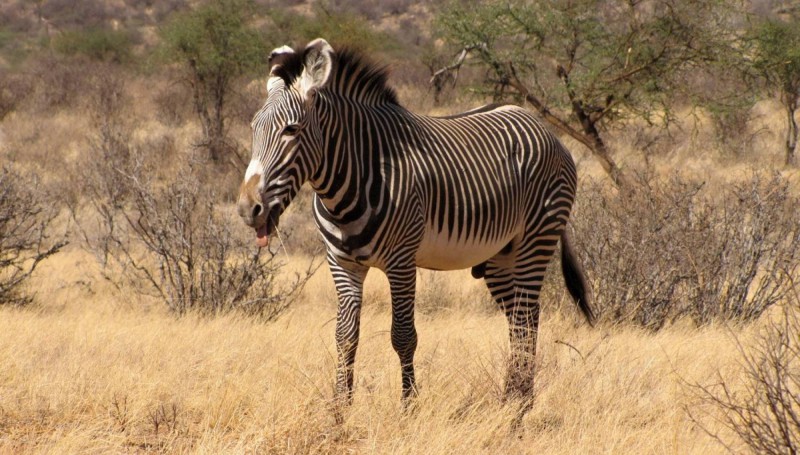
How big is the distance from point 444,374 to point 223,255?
Result: 3196mm

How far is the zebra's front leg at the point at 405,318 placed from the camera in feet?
14.4

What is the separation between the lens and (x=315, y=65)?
4.25m

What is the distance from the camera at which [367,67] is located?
180 inches

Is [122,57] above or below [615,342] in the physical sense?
Answer: above

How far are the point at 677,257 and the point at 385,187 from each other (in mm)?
3766

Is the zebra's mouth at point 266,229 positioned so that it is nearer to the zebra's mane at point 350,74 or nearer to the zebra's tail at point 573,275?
the zebra's mane at point 350,74

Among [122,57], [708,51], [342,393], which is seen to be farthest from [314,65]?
[122,57]

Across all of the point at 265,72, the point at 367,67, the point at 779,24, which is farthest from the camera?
the point at 265,72

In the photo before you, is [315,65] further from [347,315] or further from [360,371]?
[360,371]

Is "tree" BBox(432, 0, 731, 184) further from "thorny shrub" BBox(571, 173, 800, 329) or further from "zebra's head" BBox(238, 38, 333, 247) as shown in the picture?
"zebra's head" BBox(238, 38, 333, 247)

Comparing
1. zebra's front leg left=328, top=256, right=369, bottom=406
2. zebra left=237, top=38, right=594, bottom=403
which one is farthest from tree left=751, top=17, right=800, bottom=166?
zebra's front leg left=328, top=256, right=369, bottom=406

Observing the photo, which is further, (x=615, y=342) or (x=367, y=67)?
(x=615, y=342)

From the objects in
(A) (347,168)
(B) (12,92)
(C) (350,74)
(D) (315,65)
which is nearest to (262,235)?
(A) (347,168)

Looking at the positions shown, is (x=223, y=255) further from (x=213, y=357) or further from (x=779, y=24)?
(x=779, y=24)
